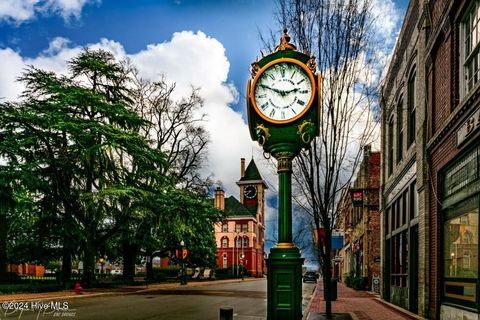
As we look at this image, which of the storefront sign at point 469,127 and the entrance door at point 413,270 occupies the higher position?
the storefront sign at point 469,127

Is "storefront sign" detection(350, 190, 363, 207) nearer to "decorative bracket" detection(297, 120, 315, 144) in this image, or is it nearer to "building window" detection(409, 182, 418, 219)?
"building window" detection(409, 182, 418, 219)

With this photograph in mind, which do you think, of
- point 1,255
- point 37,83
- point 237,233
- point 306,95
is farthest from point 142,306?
point 237,233

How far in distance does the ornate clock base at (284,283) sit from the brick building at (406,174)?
8.03 m

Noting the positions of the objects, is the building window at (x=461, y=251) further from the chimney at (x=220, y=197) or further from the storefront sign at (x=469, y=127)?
the chimney at (x=220, y=197)

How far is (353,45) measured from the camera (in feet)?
51.0

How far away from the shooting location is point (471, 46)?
11914mm

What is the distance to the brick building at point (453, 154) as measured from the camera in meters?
11.2

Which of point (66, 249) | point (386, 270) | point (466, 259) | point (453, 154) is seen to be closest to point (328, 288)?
point (466, 259)

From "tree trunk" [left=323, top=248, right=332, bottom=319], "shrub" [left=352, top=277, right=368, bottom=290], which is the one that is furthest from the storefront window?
"shrub" [left=352, top=277, right=368, bottom=290]

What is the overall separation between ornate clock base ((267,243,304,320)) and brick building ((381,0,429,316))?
8026mm

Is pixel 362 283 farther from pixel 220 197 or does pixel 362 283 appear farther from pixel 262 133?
pixel 220 197

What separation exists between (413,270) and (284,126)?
1154 cm

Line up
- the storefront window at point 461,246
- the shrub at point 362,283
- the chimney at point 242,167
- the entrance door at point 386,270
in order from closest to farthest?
the storefront window at point 461,246
the entrance door at point 386,270
the shrub at point 362,283
the chimney at point 242,167

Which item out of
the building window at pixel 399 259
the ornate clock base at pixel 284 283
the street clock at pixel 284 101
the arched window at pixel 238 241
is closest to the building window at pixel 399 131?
the building window at pixel 399 259
